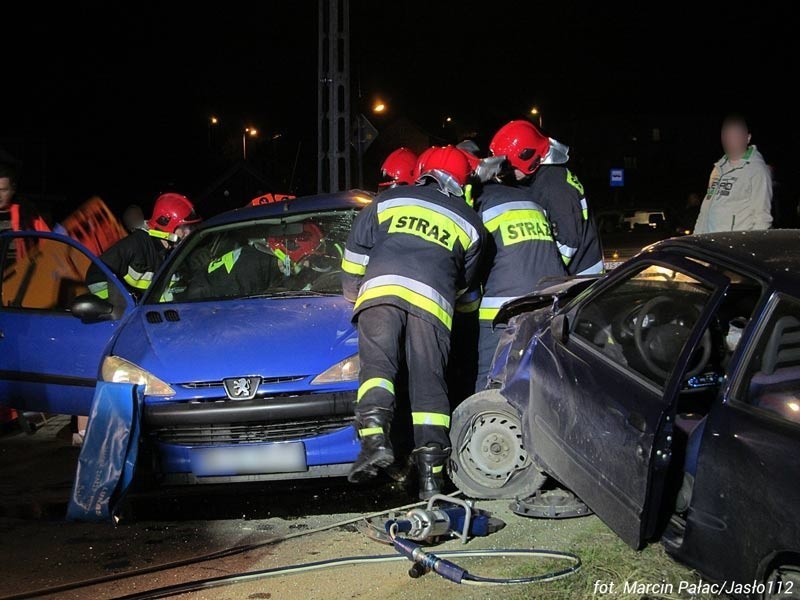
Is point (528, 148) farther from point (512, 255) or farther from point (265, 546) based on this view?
point (265, 546)

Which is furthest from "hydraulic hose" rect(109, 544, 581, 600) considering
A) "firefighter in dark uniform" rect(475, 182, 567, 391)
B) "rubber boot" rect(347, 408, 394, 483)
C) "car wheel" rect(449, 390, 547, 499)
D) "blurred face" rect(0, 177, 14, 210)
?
"blurred face" rect(0, 177, 14, 210)

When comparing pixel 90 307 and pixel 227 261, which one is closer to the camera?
pixel 90 307

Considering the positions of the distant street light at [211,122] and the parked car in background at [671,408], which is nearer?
the parked car in background at [671,408]

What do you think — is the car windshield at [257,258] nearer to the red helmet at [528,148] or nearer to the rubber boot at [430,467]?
the red helmet at [528,148]

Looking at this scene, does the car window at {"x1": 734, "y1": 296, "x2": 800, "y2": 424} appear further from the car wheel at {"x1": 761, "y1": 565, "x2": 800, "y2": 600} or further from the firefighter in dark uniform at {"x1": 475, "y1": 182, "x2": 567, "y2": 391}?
the firefighter in dark uniform at {"x1": 475, "y1": 182, "x2": 567, "y2": 391}

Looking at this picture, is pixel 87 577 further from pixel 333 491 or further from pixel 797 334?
pixel 797 334

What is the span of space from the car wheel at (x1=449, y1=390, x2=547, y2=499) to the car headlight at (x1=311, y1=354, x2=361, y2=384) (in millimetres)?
574

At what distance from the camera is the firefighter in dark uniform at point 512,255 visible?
529 centimetres

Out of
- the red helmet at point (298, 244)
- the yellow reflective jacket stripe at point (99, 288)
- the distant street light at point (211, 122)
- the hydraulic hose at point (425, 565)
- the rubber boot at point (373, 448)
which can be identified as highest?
the distant street light at point (211, 122)

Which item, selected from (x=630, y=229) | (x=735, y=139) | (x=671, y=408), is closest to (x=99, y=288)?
(x=671, y=408)

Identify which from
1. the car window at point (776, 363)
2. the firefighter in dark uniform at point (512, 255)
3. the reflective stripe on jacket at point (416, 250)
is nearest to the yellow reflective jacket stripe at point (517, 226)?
the firefighter in dark uniform at point (512, 255)

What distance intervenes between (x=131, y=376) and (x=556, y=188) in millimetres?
2945

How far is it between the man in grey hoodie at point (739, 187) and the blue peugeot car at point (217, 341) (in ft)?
8.24

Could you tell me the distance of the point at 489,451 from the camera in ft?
14.9
